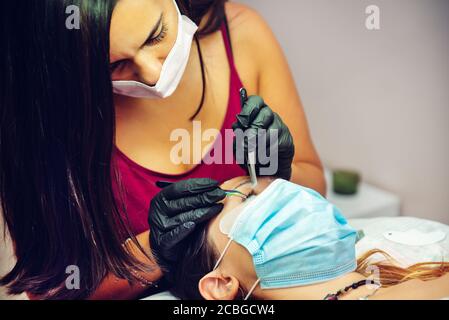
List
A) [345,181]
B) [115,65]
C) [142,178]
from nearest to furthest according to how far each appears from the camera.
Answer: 1. [115,65]
2. [142,178]
3. [345,181]

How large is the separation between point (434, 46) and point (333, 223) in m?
0.50

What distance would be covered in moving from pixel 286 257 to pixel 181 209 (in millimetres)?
270

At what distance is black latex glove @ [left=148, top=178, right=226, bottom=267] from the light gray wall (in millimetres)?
382

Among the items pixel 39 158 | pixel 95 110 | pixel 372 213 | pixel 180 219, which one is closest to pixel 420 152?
pixel 372 213

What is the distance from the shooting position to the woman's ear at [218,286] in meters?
1.29

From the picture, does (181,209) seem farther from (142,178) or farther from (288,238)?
(288,238)

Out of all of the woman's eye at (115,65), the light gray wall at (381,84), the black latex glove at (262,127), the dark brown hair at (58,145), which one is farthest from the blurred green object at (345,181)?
the woman's eye at (115,65)

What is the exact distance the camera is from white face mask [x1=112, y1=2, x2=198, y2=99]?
129 cm

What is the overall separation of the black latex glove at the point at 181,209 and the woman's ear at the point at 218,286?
100mm

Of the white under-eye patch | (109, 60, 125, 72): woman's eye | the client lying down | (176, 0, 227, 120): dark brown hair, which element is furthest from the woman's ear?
(109, 60, 125, 72): woman's eye

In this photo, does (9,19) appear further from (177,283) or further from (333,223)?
(333,223)

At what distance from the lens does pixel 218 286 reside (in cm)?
131

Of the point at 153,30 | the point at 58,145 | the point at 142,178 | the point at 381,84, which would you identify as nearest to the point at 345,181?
the point at 381,84

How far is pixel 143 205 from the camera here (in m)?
1.34
